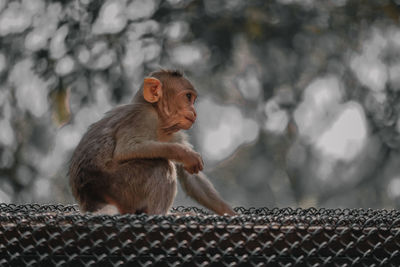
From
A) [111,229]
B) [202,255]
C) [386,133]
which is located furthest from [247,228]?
[386,133]

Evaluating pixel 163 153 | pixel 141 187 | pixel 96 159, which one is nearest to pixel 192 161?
pixel 163 153

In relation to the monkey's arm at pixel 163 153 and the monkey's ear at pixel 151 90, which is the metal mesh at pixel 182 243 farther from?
the monkey's ear at pixel 151 90

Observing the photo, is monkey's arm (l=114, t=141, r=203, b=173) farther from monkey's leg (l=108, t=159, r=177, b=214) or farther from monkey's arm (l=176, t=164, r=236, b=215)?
monkey's arm (l=176, t=164, r=236, b=215)

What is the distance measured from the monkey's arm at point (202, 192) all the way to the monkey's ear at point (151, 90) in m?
0.98

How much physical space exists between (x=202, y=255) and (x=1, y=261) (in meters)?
0.76

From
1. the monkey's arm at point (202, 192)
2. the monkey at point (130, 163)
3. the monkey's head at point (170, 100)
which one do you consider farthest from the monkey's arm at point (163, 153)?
the monkey's arm at point (202, 192)

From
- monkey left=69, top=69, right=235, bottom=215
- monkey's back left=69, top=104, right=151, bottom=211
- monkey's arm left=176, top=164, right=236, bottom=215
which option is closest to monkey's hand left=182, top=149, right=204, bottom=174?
monkey left=69, top=69, right=235, bottom=215

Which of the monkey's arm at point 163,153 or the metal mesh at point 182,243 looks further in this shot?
the monkey's arm at point 163,153

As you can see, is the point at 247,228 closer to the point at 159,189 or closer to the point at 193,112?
the point at 159,189

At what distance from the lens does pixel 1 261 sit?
174 cm

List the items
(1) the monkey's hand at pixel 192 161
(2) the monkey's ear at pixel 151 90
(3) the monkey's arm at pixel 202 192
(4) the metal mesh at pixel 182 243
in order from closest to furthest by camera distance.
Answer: (4) the metal mesh at pixel 182 243
(1) the monkey's hand at pixel 192 161
(2) the monkey's ear at pixel 151 90
(3) the monkey's arm at pixel 202 192

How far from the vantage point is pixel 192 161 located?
3.12 meters

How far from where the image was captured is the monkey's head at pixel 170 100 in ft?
11.6

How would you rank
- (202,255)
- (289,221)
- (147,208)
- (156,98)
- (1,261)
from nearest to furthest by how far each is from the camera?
1. (1,261)
2. (202,255)
3. (289,221)
4. (147,208)
5. (156,98)
